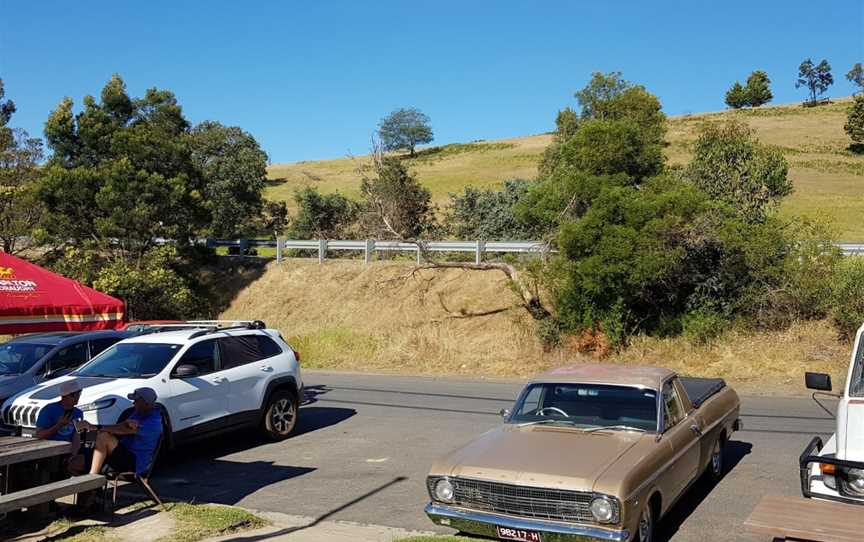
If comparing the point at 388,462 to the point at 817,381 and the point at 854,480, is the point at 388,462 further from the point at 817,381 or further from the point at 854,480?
the point at 854,480

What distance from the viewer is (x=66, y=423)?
793cm

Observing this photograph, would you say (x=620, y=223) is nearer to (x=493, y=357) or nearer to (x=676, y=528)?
(x=493, y=357)

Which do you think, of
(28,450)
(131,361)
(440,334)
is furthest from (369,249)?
(28,450)

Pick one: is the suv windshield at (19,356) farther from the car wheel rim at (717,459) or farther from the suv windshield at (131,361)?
the car wheel rim at (717,459)

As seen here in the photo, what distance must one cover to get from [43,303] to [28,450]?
4051 mm

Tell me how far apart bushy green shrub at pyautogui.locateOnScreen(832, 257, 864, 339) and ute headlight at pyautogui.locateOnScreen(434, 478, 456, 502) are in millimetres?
15054

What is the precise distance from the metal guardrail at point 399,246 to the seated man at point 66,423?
51.3 ft

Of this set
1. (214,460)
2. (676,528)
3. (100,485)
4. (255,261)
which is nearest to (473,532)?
(676,528)

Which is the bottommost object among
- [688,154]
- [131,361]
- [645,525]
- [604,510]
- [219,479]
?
[219,479]

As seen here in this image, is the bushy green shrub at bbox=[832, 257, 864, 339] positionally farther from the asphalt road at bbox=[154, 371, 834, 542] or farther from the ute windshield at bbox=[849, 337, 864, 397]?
the ute windshield at bbox=[849, 337, 864, 397]

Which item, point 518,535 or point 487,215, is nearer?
point 518,535

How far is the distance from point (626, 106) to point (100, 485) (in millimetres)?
39396

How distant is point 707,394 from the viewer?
29.2ft

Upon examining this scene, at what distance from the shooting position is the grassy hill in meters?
48.0
